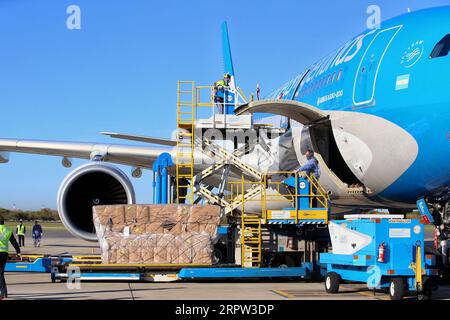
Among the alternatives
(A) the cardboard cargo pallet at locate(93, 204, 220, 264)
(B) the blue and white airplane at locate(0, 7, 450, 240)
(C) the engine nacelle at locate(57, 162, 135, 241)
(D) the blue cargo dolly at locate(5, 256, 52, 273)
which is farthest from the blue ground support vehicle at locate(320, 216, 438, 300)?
(C) the engine nacelle at locate(57, 162, 135, 241)

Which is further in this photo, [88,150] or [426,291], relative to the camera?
[88,150]

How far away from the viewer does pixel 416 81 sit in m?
9.38

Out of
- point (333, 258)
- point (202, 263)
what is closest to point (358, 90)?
point (333, 258)

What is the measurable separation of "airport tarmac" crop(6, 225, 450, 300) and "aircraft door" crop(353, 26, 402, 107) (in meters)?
2.81

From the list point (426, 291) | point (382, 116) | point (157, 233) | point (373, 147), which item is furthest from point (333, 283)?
point (157, 233)

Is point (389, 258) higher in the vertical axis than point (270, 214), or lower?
lower

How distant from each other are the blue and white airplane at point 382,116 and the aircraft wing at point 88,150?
4649 millimetres

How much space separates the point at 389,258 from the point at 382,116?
1941 millimetres

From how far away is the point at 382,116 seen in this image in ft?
32.4

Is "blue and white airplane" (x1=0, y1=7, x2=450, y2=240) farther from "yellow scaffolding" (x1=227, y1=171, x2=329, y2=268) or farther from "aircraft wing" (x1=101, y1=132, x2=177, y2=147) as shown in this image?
"aircraft wing" (x1=101, y1=132, x2=177, y2=147)

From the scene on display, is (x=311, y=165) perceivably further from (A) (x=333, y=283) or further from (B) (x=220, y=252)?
(B) (x=220, y=252)

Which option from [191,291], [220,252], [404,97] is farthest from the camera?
[220,252]

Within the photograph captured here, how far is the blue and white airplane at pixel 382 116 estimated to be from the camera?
927 centimetres
